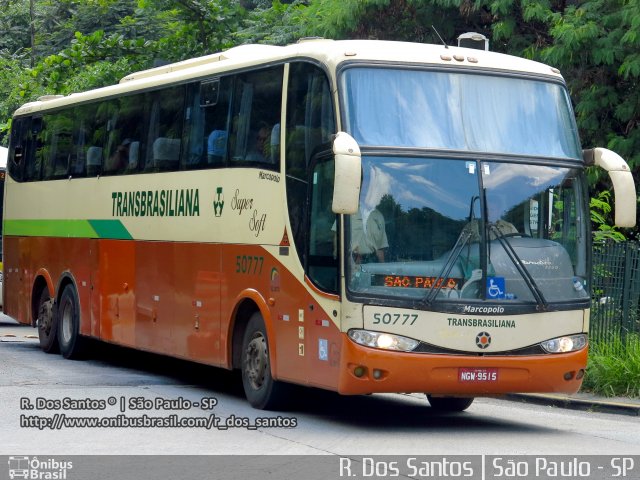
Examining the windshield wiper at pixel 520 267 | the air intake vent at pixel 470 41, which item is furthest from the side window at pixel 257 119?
the air intake vent at pixel 470 41

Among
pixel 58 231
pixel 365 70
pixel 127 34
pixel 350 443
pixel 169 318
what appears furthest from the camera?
pixel 127 34

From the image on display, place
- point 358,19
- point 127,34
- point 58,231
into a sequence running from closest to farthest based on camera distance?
1. point 58,231
2. point 358,19
3. point 127,34

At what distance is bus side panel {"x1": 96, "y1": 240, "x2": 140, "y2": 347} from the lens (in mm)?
17328

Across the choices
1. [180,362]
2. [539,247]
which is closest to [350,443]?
[539,247]

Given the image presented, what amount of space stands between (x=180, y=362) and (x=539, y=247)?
8.88 meters

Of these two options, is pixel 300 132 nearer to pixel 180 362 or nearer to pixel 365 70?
pixel 365 70

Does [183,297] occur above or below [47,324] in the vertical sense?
above

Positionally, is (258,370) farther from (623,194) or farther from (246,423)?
(623,194)

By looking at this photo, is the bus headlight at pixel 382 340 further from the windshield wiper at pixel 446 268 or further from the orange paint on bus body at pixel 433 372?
the windshield wiper at pixel 446 268

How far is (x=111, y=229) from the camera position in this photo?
18.0 m

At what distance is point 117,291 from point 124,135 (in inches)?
83.4

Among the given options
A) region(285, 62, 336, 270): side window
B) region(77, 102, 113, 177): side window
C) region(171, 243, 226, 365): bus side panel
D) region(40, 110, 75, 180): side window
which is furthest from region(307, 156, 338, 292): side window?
region(40, 110, 75, 180): side window

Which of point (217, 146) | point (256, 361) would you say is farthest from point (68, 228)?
point (256, 361)

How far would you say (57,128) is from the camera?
2059cm
